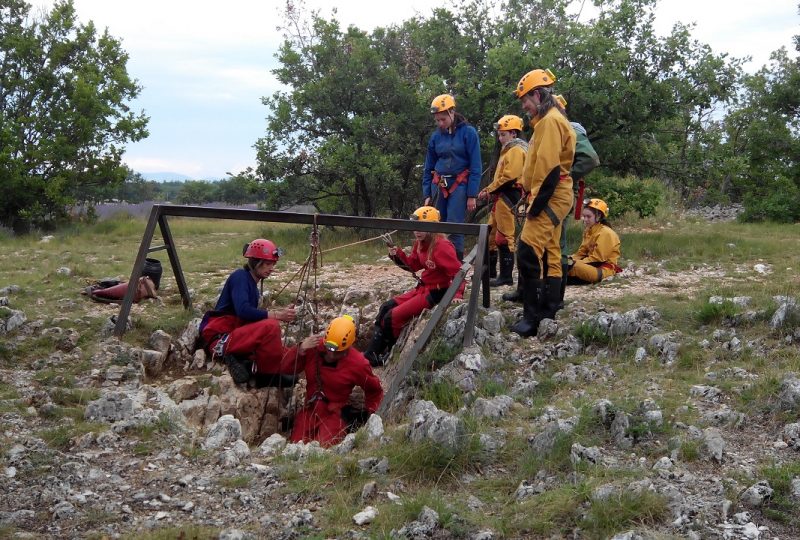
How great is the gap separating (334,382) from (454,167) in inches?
129

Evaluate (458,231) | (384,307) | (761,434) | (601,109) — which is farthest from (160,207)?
(601,109)

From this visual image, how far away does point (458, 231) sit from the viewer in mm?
6594

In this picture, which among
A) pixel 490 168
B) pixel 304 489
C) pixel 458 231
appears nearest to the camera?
pixel 304 489

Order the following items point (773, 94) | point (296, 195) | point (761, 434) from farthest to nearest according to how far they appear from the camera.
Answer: point (773, 94)
point (296, 195)
point (761, 434)

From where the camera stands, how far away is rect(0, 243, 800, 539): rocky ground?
3.84m

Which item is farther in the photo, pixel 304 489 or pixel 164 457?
pixel 164 457

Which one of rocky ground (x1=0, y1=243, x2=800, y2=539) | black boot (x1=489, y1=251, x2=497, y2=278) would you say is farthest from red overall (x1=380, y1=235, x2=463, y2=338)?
black boot (x1=489, y1=251, x2=497, y2=278)

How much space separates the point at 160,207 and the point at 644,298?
502 centimetres

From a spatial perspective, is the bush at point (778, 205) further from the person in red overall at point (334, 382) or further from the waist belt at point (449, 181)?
the person in red overall at point (334, 382)

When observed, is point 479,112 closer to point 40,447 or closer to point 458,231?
point 458,231

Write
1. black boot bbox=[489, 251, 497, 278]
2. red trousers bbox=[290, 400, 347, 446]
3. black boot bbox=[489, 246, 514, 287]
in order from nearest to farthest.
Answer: red trousers bbox=[290, 400, 347, 446] → black boot bbox=[489, 246, 514, 287] → black boot bbox=[489, 251, 497, 278]

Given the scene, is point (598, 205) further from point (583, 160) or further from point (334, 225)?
point (334, 225)

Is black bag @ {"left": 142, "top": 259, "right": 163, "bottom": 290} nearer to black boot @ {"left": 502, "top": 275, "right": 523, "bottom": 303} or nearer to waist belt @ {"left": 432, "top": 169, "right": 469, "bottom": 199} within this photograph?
waist belt @ {"left": 432, "top": 169, "right": 469, "bottom": 199}

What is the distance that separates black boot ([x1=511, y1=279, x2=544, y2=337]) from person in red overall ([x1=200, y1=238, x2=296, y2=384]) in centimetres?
208
